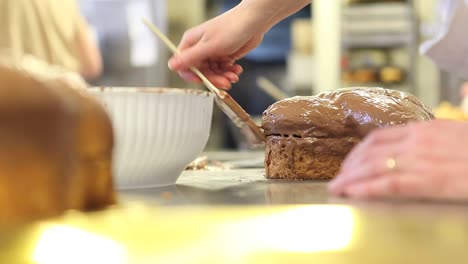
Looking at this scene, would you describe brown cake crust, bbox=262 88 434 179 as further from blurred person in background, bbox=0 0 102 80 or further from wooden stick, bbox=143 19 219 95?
blurred person in background, bbox=0 0 102 80

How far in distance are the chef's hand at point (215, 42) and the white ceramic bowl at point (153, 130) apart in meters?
0.25

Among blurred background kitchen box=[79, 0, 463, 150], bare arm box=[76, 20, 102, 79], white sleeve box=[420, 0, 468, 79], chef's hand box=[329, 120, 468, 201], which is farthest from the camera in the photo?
blurred background kitchen box=[79, 0, 463, 150]

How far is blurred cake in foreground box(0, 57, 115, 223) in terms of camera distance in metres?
0.40

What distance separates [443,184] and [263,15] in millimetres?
601

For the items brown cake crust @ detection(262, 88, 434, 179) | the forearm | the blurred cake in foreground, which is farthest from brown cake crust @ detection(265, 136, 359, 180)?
the blurred cake in foreground

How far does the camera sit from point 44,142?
42cm

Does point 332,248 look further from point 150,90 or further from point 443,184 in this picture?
point 150,90

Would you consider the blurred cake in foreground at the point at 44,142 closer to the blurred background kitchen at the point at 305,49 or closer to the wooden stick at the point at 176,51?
the wooden stick at the point at 176,51

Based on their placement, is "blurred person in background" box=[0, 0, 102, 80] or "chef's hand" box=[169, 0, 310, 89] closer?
"chef's hand" box=[169, 0, 310, 89]

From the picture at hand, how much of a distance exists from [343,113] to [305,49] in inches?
159

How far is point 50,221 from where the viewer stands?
0.43m

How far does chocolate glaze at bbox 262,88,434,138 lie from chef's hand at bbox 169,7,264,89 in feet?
0.60

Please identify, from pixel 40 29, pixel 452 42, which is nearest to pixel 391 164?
pixel 452 42

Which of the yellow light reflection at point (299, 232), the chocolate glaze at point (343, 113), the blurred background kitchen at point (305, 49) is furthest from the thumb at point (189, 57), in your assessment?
the blurred background kitchen at point (305, 49)
